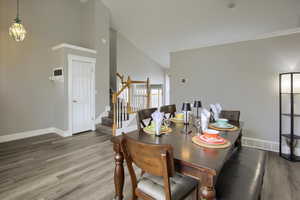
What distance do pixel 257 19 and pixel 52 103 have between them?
636cm

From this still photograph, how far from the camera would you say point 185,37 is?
18.7ft

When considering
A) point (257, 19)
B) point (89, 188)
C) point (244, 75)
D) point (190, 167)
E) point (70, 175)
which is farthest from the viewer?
point (257, 19)

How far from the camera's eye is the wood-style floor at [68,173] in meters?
→ 1.89

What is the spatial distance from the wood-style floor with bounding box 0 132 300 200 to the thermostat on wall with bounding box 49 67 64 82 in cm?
172

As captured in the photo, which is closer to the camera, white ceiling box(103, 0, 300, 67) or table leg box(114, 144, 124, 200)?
table leg box(114, 144, 124, 200)

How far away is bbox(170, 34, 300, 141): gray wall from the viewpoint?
3.15 meters

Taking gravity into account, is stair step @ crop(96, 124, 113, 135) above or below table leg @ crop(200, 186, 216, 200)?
below

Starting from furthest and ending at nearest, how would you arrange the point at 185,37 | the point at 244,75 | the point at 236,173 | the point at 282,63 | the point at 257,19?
the point at 185,37, the point at 257,19, the point at 244,75, the point at 282,63, the point at 236,173

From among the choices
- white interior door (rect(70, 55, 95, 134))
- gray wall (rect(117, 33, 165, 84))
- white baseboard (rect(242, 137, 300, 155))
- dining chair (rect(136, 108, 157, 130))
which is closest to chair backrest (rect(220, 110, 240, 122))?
dining chair (rect(136, 108, 157, 130))

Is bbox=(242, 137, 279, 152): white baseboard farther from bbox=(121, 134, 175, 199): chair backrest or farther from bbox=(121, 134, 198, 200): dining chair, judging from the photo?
bbox=(121, 134, 175, 199): chair backrest

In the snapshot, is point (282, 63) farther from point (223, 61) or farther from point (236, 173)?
point (236, 173)

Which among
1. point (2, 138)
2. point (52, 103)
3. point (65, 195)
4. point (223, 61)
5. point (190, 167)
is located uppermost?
point (223, 61)

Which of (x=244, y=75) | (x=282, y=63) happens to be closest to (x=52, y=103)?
(x=244, y=75)

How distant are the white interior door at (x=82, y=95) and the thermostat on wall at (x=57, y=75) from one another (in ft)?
0.83
